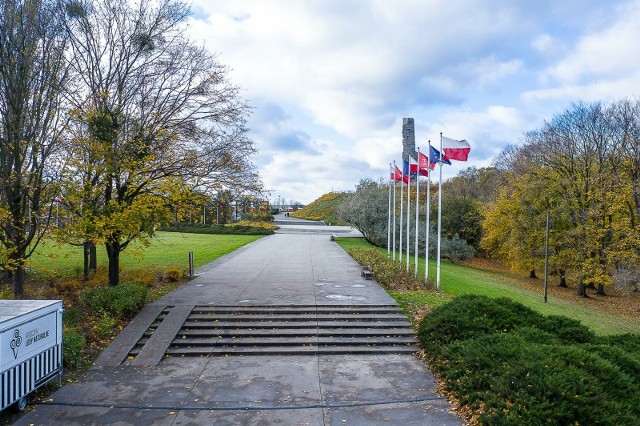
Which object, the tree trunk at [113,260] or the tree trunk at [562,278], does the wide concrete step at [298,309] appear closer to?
the tree trunk at [113,260]

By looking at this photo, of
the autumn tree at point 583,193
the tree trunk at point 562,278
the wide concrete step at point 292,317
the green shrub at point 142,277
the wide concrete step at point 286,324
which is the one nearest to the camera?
the wide concrete step at point 286,324

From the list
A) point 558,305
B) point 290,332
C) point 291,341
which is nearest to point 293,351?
point 291,341

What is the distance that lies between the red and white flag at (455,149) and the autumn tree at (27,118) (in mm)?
11434

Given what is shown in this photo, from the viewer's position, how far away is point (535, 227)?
30.0m

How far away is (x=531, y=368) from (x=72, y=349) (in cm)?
798

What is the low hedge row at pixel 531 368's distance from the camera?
632 centimetres

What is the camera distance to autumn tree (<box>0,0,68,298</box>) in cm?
1206

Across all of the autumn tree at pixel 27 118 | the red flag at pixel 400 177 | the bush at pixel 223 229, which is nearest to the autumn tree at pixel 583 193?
the red flag at pixel 400 177

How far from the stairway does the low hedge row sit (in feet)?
3.89

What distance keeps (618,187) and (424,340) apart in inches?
767

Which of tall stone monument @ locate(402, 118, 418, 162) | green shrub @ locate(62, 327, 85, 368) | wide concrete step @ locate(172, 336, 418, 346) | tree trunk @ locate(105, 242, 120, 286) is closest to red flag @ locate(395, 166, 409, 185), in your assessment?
wide concrete step @ locate(172, 336, 418, 346)

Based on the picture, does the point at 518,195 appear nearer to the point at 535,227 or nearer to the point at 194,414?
the point at 535,227

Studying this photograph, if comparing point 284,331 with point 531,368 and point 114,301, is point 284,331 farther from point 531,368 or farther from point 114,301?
point 531,368

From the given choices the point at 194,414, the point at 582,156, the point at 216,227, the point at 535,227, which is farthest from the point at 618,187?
the point at 216,227
